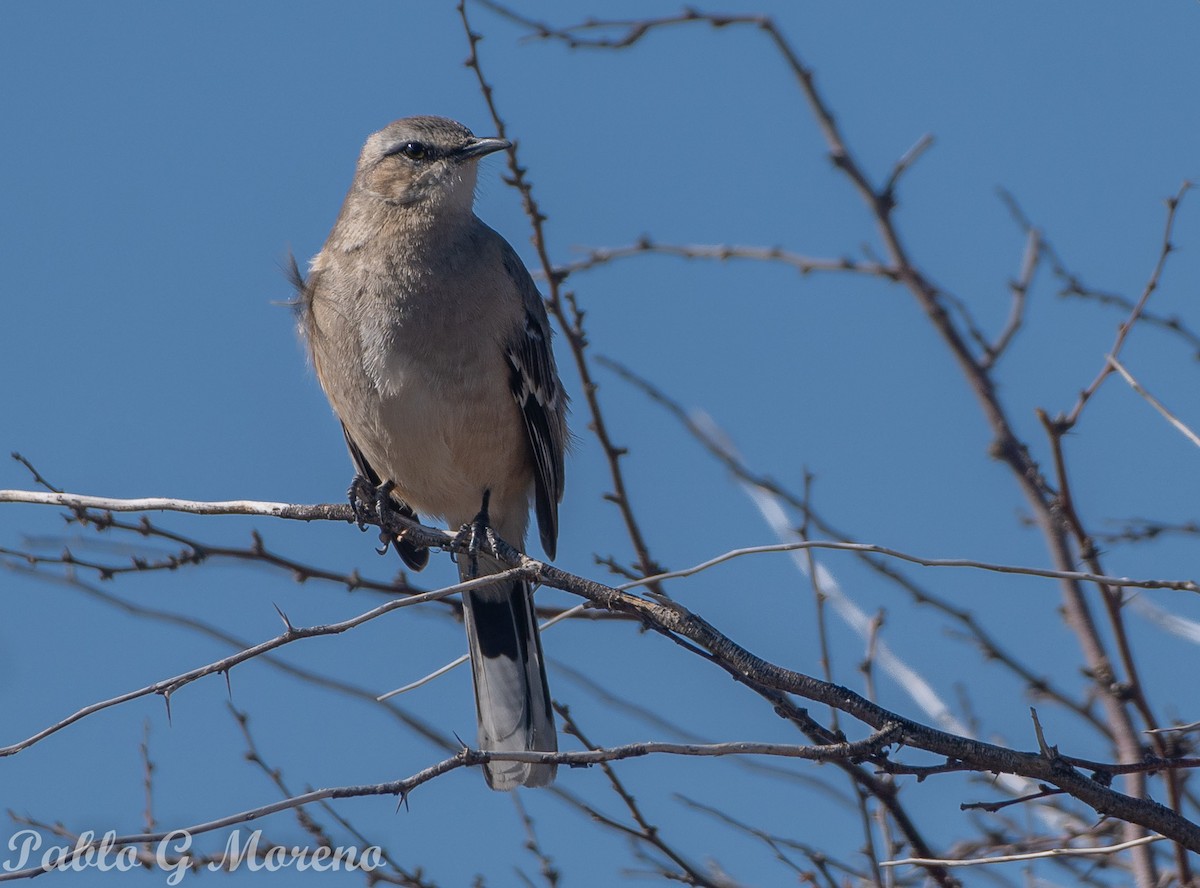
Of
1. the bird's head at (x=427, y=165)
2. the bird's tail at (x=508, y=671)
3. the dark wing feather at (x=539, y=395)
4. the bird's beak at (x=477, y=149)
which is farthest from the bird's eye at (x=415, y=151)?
the bird's tail at (x=508, y=671)

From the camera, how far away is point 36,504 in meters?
3.44

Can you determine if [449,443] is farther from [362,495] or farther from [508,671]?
[508,671]

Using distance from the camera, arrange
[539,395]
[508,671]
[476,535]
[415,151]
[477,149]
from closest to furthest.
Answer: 1. [476,535]
2. [508,671]
3. [539,395]
4. [477,149]
5. [415,151]

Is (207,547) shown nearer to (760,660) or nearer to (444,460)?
(444,460)

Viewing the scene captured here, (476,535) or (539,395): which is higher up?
(539,395)

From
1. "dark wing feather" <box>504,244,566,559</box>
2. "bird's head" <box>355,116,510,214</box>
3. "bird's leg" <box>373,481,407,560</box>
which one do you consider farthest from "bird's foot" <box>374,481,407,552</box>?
"bird's head" <box>355,116,510,214</box>

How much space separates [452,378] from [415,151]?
125 centimetres

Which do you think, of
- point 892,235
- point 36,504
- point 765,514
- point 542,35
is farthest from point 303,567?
point 892,235

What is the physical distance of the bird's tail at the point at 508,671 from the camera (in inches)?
190

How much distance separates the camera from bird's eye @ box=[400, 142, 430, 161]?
5684 millimetres

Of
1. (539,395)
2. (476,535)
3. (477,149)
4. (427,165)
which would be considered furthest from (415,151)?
(476,535)

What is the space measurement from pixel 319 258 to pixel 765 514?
2.26 metres

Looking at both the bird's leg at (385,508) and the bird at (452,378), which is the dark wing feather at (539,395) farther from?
the bird's leg at (385,508)

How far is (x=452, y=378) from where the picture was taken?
5.01 meters
